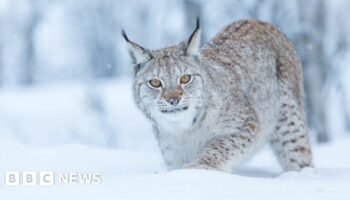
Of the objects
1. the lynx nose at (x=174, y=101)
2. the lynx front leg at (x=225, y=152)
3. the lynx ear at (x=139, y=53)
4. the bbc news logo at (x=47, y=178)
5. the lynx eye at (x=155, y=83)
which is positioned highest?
the lynx ear at (x=139, y=53)

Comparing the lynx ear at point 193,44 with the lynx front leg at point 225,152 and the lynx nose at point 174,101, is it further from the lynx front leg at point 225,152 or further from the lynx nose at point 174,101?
the lynx front leg at point 225,152

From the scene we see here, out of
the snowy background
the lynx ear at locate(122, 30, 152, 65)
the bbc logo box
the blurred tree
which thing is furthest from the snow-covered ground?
the blurred tree

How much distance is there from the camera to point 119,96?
2359cm

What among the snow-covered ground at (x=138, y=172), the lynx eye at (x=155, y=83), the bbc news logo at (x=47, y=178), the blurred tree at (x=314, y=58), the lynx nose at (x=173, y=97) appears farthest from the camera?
the blurred tree at (x=314, y=58)

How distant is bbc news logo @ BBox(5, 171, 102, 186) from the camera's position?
21.6 ft

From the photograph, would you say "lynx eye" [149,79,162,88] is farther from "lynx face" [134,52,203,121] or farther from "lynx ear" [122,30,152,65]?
"lynx ear" [122,30,152,65]

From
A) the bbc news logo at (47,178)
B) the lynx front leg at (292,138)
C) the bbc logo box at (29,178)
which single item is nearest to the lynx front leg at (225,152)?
the lynx front leg at (292,138)

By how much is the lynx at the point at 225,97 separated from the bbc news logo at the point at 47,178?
0.73m

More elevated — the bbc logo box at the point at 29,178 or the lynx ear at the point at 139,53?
the lynx ear at the point at 139,53

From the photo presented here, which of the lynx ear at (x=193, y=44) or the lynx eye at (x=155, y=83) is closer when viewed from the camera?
the lynx eye at (x=155, y=83)

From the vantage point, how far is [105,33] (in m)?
19.5

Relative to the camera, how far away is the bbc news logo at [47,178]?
658cm

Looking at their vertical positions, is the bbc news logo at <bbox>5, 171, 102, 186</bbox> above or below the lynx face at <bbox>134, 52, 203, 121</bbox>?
below

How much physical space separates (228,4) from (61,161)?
716 cm
